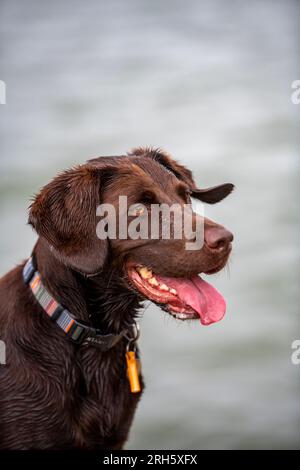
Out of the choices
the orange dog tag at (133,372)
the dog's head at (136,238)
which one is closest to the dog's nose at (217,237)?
the dog's head at (136,238)

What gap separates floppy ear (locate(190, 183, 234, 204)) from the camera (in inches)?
152

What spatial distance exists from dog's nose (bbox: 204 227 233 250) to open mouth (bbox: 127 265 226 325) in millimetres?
229

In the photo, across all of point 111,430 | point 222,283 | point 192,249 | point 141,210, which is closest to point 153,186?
point 141,210

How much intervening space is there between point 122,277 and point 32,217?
0.45 m

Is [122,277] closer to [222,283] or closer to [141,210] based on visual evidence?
[141,210]

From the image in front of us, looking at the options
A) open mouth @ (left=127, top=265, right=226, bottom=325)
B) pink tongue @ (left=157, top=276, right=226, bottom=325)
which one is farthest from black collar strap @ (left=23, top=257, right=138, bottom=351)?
pink tongue @ (left=157, top=276, right=226, bottom=325)

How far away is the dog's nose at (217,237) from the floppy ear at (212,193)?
587 millimetres

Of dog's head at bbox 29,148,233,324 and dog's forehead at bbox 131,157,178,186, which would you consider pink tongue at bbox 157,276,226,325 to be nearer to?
dog's head at bbox 29,148,233,324

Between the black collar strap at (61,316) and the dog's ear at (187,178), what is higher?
the dog's ear at (187,178)

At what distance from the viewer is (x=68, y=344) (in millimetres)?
3508

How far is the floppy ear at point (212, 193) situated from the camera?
152 inches

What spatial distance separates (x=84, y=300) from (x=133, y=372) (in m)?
0.40

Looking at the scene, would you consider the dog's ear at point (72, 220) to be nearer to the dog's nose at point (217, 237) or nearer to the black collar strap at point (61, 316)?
the black collar strap at point (61, 316)

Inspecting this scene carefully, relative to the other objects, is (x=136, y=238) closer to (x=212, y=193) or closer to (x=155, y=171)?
(x=155, y=171)
